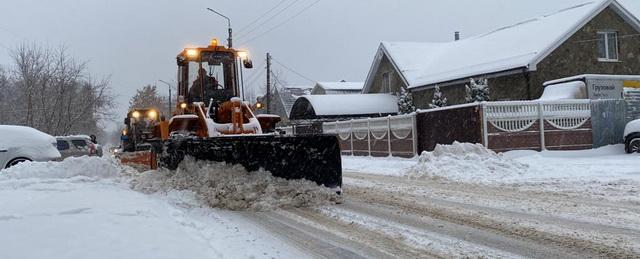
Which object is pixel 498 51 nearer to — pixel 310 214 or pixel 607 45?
pixel 607 45

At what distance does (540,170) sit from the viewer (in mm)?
12281

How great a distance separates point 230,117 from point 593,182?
6900 mm

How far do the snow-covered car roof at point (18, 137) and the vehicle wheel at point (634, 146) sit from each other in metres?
16.0

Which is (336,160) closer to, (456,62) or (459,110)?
(459,110)

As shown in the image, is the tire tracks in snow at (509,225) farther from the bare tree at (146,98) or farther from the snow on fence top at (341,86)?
the bare tree at (146,98)

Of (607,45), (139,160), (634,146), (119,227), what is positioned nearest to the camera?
(119,227)

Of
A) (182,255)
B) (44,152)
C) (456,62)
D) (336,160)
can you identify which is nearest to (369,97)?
(456,62)

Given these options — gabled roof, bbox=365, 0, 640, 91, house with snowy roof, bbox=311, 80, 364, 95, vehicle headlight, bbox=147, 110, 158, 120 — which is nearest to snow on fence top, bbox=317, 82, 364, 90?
house with snowy roof, bbox=311, 80, 364, 95

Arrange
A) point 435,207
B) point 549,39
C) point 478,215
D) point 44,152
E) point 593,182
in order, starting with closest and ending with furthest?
point 478,215, point 435,207, point 593,182, point 44,152, point 549,39

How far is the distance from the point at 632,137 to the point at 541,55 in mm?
8364

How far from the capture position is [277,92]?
6312 centimetres

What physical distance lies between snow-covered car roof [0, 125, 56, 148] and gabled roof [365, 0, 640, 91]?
719 inches

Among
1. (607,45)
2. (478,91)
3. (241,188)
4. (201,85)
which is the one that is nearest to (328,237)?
(241,188)

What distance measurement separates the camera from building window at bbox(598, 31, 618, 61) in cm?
2567
